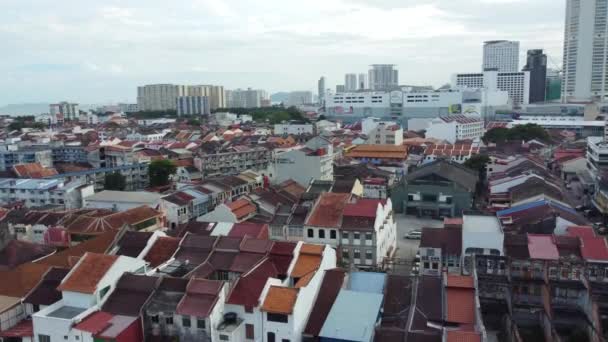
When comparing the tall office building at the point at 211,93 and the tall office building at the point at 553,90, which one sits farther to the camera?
the tall office building at the point at 553,90

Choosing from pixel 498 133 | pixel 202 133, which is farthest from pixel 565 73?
pixel 202 133

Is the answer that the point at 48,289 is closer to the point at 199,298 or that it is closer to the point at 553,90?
the point at 199,298

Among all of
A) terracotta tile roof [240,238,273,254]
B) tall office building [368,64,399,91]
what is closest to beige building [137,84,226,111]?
tall office building [368,64,399,91]

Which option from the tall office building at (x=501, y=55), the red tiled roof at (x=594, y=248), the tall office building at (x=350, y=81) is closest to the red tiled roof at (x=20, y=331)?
the red tiled roof at (x=594, y=248)

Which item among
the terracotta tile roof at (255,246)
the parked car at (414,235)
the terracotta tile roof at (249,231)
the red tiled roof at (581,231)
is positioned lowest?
the parked car at (414,235)

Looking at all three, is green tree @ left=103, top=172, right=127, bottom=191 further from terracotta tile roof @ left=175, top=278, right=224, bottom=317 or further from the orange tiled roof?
terracotta tile roof @ left=175, top=278, right=224, bottom=317

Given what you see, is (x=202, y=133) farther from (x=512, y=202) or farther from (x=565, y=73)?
(x=565, y=73)

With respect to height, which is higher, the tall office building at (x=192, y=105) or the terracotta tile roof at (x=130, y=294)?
the tall office building at (x=192, y=105)

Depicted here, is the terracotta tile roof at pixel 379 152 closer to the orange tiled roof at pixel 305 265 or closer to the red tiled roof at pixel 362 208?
the red tiled roof at pixel 362 208

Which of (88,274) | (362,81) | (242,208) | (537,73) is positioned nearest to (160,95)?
(362,81)
